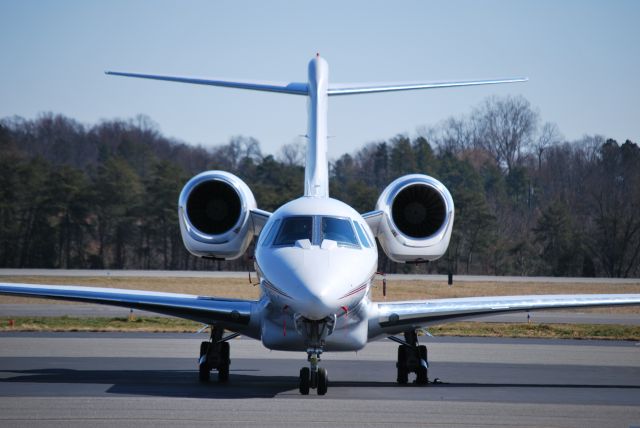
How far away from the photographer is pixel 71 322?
27859mm

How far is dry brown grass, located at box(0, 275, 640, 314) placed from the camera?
43.3m

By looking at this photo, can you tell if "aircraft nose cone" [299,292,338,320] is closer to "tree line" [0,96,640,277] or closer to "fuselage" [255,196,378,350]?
"fuselage" [255,196,378,350]

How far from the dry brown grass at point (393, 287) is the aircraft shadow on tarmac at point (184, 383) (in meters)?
23.4

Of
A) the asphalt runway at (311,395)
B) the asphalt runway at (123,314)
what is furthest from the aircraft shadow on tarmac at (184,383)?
the asphalt runway at (123,314)

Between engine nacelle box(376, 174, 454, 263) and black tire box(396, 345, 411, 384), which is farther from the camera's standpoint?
engine nacelle box(376, 174, 454, 263)

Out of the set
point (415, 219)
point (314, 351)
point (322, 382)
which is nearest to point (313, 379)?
point (322, 382)

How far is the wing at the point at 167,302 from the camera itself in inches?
585

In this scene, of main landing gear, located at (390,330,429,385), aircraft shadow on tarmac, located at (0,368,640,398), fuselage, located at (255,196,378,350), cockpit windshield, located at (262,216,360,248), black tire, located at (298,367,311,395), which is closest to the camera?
fuselage, located at (255,196,378,350)

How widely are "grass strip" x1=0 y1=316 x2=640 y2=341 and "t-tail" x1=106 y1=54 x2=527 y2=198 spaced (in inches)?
406

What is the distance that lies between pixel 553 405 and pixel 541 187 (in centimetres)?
8197

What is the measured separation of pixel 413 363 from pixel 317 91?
5.20m

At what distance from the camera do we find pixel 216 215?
1669cm

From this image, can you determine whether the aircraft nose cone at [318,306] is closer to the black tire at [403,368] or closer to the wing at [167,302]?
the wing at [167,302]

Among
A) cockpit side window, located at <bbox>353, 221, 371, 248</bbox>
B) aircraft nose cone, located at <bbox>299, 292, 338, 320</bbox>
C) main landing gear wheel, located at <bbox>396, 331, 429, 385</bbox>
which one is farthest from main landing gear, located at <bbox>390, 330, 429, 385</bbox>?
aircraft nose cone, located at <bbox>299, 292, 338, 320</bbox>
